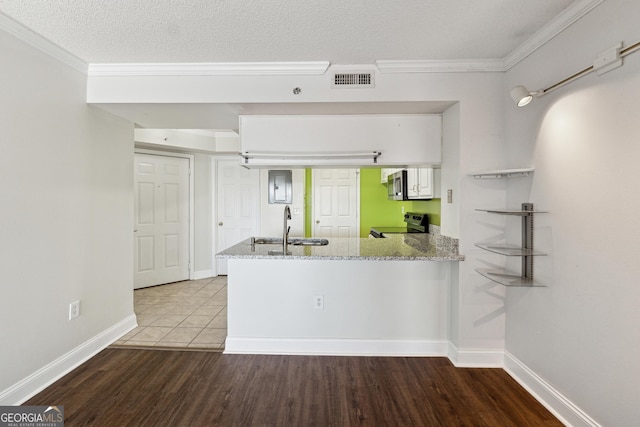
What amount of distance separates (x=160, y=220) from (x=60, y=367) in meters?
2.59

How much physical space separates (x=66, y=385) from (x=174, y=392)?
2.63 feet

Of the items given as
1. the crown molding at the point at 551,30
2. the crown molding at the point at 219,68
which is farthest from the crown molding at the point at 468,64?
the crown molding at the point at 219,68

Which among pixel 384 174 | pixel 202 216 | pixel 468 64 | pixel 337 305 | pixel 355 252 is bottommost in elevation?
pixel 337 305

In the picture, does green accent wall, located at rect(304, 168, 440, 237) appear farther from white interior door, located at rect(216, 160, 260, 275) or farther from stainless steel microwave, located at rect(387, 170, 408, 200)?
white interior door, located at rect(216, 160, 260, 275)

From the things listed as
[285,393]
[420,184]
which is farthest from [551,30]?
[285,393]

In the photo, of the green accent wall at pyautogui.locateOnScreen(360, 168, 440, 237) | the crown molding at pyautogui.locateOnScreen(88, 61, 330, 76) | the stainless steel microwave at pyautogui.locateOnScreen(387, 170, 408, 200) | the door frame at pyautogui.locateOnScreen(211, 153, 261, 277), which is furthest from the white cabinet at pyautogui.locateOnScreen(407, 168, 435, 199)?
the door frame at pyautogui.locateOnScreen(211, 153, 261, 277)

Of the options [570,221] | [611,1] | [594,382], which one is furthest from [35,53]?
[594,382]

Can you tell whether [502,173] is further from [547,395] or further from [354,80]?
[547,395]

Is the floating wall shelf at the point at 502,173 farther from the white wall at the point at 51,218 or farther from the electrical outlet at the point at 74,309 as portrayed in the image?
the electrical outlet at the point at 74,309

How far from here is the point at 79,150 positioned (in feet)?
7.52

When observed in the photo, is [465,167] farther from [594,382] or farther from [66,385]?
[66,385]

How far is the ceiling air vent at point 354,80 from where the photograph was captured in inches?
89.7

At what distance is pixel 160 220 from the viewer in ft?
14.5

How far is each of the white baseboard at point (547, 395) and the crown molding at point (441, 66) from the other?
88.3 inches
